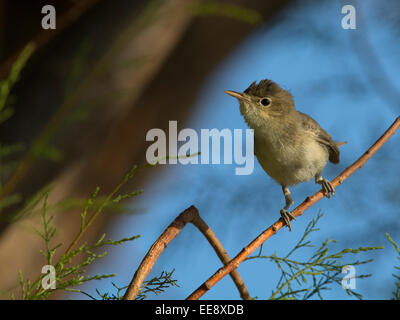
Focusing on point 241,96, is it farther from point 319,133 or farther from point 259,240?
point 259,240

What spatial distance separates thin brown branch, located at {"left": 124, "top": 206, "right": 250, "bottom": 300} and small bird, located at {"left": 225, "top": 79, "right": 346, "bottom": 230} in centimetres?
100

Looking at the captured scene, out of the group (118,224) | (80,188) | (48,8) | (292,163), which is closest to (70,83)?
(292,163)

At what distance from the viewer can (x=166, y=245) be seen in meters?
1.16

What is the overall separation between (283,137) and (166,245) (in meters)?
1.39

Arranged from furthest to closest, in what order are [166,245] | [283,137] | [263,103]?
[263,103] → [283,137] → [166,245]

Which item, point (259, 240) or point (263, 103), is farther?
point (263, 103)

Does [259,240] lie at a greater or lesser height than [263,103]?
lesser

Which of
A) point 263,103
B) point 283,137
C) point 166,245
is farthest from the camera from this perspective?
point 263,103

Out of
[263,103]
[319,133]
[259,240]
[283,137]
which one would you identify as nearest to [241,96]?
[263,103]

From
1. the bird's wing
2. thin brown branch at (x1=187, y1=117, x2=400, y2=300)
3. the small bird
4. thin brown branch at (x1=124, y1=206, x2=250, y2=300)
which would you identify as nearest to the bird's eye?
the small bird

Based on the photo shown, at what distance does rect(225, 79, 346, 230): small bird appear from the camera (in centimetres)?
239

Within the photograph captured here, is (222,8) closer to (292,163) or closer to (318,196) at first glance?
(318,196)
